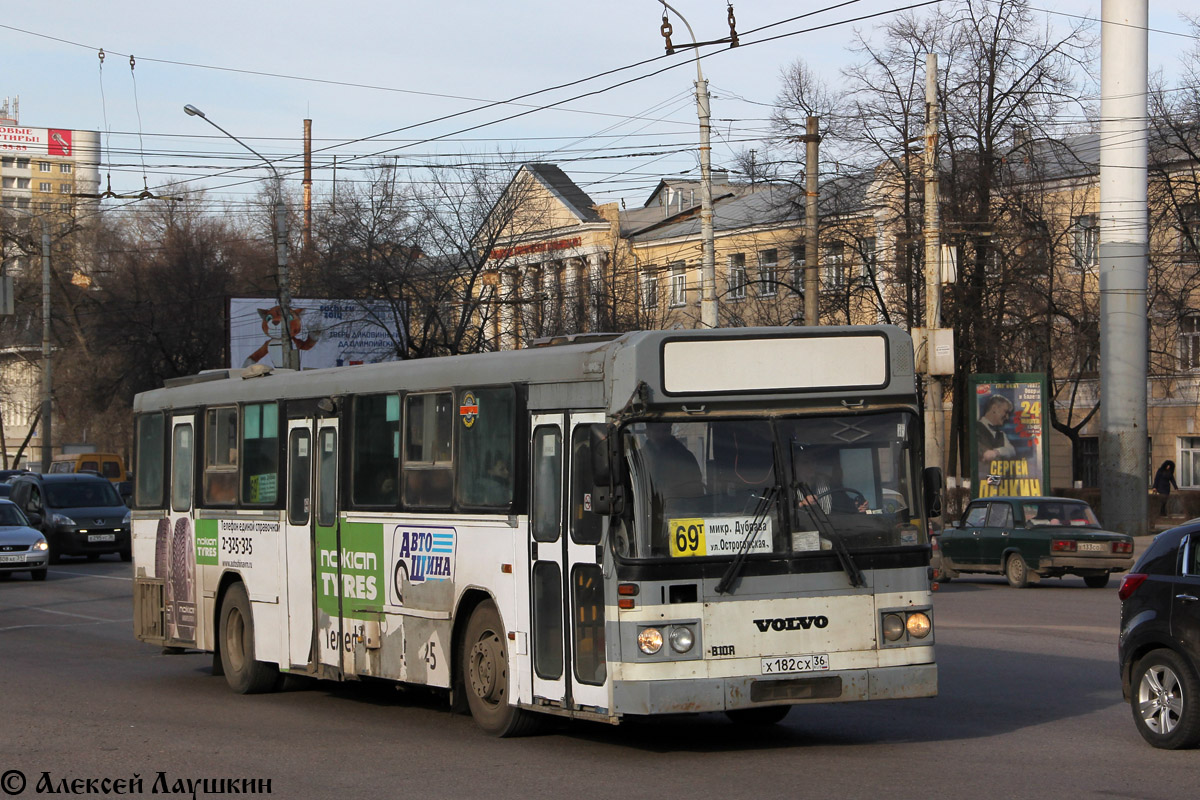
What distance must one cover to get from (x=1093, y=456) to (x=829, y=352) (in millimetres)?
46105

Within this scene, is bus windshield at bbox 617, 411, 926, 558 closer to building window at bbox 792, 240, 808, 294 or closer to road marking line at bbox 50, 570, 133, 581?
road marking line at bbox 50, 570, 133, 581

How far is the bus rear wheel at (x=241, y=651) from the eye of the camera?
44.7 ft

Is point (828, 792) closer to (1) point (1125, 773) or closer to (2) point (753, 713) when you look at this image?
(1) point (1125, 773)

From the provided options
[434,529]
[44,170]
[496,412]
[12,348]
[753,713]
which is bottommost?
[753,713]

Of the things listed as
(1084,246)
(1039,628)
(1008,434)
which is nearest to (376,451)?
(1039,628)

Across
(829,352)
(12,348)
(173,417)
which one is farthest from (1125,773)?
(12,348)

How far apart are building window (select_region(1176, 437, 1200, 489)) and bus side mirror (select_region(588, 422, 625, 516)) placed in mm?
45044

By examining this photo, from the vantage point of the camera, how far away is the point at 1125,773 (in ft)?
28.2

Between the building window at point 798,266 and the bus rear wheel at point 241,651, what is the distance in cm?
3018

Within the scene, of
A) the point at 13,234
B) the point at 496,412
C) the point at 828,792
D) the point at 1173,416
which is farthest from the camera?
the point at 13,234

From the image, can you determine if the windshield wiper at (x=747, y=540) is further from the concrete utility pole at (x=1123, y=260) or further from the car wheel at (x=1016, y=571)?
the concrete utility pole at (x=1123, y=260)

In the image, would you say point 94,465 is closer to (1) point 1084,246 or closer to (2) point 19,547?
(2) point 19,547

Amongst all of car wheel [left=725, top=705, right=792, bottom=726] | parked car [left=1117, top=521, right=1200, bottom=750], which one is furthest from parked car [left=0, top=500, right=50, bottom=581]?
parked car [left=1117, top=521, right=1200, bottom=750]

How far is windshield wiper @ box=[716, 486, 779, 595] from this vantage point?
358 inches
